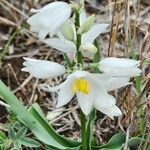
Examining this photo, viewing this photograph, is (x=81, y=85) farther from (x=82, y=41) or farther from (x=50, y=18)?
(x=50, y=18)

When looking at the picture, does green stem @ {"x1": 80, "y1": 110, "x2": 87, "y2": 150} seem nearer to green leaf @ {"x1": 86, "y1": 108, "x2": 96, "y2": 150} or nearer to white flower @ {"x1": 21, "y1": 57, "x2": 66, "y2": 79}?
→ green leaf @ {"x1": 86, "y1": 108, "x2": 96, "y2": 150}

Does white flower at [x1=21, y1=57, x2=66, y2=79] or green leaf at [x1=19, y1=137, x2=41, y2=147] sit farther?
green leaf at [x1=19, y1=137, x2=41, y2=147]

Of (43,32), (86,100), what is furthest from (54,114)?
(43,32)

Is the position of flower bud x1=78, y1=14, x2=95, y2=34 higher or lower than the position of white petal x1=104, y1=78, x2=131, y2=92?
higher

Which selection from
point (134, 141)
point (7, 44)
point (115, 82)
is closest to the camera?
point (115, 82)

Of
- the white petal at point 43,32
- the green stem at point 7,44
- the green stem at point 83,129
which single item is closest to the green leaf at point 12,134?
the green stem at point 83,129

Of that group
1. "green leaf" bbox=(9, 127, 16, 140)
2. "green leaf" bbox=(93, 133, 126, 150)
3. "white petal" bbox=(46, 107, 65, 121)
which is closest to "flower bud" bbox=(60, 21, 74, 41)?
"green leaf" bbox=(9, 127, 16, 140)
